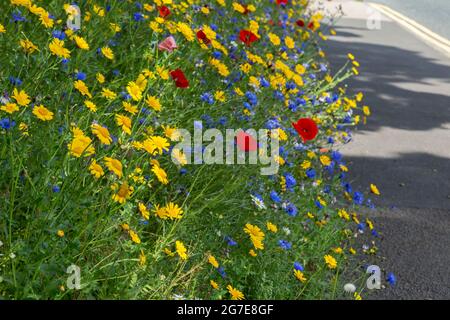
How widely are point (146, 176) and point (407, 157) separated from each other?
3.81 m

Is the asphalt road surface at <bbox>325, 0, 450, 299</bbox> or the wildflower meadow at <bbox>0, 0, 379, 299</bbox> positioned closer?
the wildflower meadow at <bbox>0, 0, 379, 299</bbox>

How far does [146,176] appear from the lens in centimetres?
363

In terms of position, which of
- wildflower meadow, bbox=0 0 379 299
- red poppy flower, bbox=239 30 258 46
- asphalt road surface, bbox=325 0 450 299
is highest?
red poppy flower, bbox=239 30 258 46

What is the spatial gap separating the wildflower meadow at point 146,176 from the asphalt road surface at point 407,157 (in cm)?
30

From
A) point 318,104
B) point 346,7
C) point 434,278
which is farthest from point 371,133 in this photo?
point 346,7

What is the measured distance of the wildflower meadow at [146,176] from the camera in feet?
9.33

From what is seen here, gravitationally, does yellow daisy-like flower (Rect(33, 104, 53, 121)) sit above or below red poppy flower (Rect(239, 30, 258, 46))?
below

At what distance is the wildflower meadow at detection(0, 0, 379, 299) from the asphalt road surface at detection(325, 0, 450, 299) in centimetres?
30

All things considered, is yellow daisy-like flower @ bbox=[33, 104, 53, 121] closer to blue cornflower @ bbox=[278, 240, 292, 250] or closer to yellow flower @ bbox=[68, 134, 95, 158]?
yellow flower @ bbox=[68, 134, 95, 158]

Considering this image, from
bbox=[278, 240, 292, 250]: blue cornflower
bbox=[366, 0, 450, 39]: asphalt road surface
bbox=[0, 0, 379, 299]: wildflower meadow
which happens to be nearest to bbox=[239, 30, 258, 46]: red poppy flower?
bbox=[0, 0, 379, 299]: wildflower meadow

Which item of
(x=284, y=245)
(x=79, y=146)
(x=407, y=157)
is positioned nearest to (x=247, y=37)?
(x=284, y=245)

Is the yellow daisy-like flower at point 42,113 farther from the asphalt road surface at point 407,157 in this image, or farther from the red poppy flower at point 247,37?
the asphalt road surface at point 407,157

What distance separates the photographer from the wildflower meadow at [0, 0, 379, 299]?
2844 mm

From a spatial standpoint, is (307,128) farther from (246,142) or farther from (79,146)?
(79,146)
